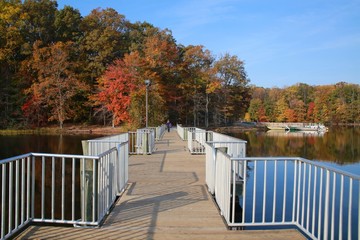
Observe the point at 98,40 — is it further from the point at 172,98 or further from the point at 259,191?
the point at 259,191

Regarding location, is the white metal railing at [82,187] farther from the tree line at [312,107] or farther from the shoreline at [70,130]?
the tree line at [312,107]

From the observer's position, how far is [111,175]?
5.67 meters

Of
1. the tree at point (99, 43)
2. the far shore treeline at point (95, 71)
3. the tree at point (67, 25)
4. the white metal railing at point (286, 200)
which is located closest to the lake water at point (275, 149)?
the white metal railing at point (286, 200)

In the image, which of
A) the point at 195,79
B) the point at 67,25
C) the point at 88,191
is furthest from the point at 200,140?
the point at 67,25

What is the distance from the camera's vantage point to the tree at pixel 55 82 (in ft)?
138

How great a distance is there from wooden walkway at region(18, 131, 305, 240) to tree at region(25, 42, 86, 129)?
120 feet

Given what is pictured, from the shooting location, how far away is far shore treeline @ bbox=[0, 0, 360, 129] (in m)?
41.8

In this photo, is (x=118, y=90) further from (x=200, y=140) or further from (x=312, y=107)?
(x=312, y=107)

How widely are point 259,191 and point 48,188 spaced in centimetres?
662

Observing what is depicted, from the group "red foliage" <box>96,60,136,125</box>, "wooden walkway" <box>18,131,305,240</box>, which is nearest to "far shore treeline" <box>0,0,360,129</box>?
"red foliage" <box>96,60,136,125</box>

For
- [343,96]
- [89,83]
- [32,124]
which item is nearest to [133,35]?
[89,83]

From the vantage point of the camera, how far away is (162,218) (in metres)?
5.11

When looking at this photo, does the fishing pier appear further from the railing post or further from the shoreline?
the shoreline

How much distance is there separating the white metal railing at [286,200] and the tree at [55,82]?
32.5 meters
